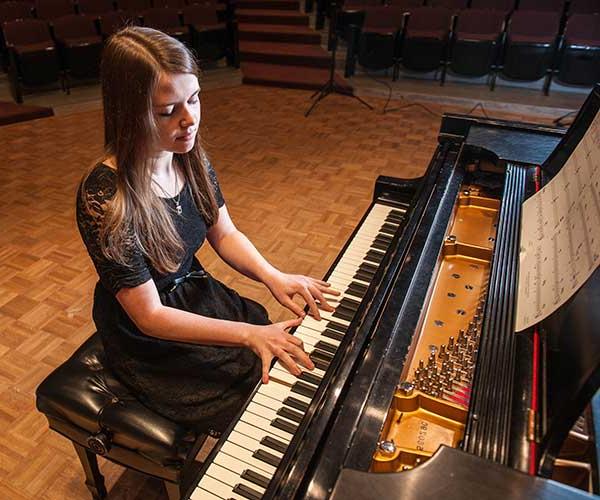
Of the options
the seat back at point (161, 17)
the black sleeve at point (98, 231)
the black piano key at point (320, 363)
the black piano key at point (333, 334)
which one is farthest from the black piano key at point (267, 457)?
the seat back at point (161, 17)

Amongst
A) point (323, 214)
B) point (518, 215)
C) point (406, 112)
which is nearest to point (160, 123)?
point (518, 215)

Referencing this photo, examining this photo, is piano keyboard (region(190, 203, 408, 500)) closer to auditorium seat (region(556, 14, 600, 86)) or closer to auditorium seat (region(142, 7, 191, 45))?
auditorium seat (region(556, 14, 600, 86))

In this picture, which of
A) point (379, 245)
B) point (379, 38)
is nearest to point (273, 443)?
point (379, 245)

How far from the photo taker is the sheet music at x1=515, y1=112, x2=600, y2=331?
3.20ft

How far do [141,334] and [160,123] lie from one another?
2.05 feet

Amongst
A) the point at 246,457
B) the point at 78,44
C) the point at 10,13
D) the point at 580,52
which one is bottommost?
the point at 246,457

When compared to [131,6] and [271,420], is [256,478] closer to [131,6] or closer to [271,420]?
[271,420]

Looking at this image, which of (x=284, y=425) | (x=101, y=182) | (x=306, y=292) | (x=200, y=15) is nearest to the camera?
(x=284, y=425)

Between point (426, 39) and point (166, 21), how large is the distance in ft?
11.9

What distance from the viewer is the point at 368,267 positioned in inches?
67.3

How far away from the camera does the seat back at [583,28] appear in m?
5.96

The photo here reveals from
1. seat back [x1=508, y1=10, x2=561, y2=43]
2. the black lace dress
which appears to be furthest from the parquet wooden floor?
seat back [x1=508, y1=10, x2=561, y2=43]

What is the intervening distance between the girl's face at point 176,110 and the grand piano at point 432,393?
0.63m

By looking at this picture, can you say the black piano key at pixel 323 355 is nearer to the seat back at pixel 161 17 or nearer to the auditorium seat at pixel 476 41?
the auditorium seat at pixel 476 41
